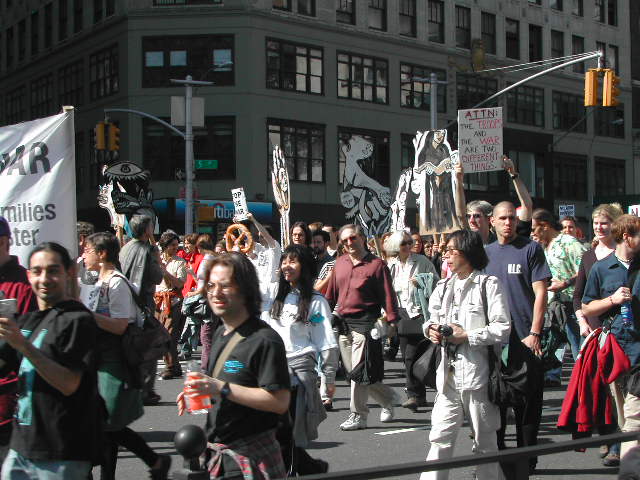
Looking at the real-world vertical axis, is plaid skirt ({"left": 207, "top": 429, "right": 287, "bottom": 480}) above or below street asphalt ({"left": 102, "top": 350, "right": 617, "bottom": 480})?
above

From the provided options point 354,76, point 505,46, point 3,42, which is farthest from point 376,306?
point 3,42

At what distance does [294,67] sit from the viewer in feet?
121

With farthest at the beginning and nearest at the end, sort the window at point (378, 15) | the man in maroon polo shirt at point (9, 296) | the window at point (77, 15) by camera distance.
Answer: the window at point (378, 15), the window at point (77, 15), the man in maroon polo shirt at point (9, 296)

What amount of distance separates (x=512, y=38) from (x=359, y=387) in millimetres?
39328

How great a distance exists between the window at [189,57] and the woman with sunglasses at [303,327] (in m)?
29.9

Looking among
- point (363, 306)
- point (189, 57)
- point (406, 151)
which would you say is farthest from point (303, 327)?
point (406, 151)

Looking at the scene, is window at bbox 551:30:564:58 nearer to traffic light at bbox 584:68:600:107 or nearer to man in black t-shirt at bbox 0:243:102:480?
traffic light at bbox 584:68:600:107

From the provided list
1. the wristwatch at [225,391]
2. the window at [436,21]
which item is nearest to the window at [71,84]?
the window at [436,21]

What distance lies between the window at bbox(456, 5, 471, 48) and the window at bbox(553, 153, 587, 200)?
8.27 metres

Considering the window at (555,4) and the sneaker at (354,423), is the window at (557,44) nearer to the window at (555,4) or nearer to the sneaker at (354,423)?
the window at (555,4)

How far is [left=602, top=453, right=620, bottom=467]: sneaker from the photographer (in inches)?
124

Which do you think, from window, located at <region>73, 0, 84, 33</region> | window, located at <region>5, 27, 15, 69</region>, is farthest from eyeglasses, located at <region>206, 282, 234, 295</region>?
window, located at <region>5, 27, 15, 69</region>

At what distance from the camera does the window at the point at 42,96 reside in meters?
41.9

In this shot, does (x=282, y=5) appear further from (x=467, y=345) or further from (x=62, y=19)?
(x=467, y=345)
